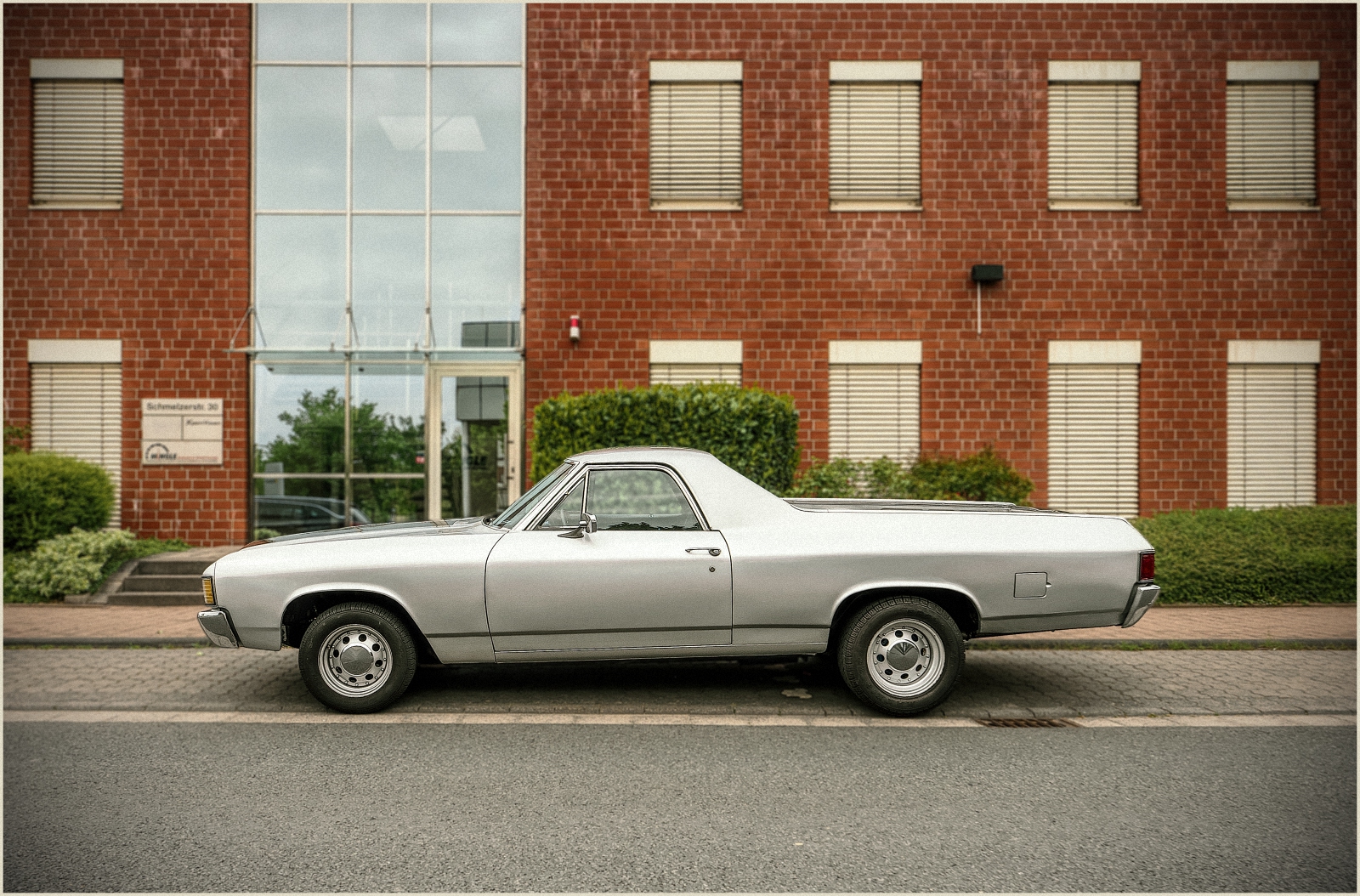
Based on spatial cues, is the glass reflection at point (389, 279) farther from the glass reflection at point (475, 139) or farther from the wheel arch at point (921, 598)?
the wheel arch at point (921, 598)

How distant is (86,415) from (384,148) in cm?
548

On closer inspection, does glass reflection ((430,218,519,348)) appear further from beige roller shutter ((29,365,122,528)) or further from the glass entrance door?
beige roller shutter ((29,365,122,528))

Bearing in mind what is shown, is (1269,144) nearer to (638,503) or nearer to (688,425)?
(688,425)

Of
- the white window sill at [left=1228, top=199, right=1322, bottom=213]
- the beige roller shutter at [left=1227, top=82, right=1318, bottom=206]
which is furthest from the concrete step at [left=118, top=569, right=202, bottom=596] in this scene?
the beige roller shutter at [left=1227, top=82, right=1318, bottom=206]

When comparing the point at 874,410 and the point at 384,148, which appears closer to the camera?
the point at 874,410

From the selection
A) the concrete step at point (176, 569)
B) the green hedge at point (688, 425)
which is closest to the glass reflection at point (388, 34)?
the green hedge at point (688, 425)

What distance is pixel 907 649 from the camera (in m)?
5.07

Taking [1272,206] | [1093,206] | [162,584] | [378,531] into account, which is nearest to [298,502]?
[162,584]

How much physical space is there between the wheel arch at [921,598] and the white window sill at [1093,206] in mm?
8391

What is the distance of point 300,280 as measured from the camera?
11.8 m

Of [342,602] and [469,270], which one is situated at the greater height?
[469,270]

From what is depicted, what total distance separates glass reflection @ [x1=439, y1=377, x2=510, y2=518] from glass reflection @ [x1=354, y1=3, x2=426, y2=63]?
184 inches

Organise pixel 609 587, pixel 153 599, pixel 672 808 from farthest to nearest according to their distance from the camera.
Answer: pixel 153 599 → pixel 609 587 → pixel 672 808

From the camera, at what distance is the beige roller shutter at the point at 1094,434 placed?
1173 cm
